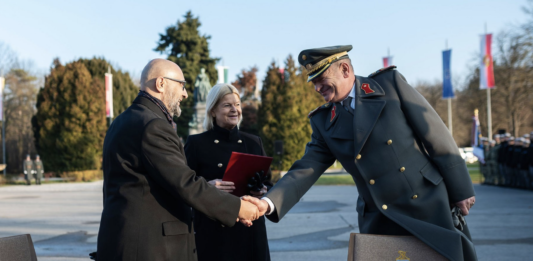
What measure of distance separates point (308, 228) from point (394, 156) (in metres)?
6.72

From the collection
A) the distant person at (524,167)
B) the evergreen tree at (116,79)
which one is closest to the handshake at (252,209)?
the distant person at (524,167)

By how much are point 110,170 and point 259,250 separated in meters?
1.68

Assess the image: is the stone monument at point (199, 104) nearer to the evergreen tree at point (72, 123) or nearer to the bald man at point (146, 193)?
the evergreen tree at point (72, 123)

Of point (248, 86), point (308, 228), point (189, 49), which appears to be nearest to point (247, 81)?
point (248, 86)

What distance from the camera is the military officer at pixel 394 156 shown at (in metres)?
2.97

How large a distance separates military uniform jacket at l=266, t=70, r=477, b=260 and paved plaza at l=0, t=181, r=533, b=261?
3.83 metres

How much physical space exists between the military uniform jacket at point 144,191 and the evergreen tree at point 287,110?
29.7 metres

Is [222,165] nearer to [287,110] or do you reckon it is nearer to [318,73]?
[318,73]

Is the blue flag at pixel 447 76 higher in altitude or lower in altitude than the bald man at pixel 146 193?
higher

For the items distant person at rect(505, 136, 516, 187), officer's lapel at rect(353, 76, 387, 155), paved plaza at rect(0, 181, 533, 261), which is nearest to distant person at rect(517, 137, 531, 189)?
distant person at rect(505, 136, 516, 187)

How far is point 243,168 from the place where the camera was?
382 centimetres

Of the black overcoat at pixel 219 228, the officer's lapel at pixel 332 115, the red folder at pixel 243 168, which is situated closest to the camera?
the officer's lapel at pixel 332 115

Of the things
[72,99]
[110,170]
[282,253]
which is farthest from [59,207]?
[72,99]

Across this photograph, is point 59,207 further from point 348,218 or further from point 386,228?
point 386,228
